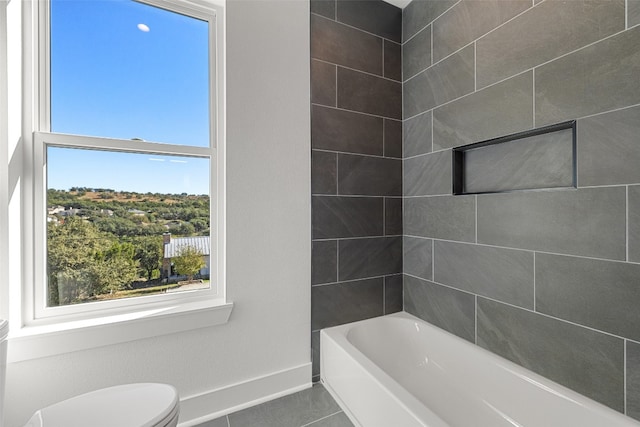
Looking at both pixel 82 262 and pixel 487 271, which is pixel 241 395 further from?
pixel 487 271

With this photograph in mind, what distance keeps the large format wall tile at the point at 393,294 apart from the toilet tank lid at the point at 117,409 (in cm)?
151

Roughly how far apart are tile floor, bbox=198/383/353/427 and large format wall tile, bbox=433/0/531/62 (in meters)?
2.33

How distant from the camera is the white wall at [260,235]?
5.17 feet

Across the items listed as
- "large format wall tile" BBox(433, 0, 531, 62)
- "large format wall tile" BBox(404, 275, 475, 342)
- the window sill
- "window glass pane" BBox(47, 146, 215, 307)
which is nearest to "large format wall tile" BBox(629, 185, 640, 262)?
"large format wall tile" BBox(404, 275, 475, 342)

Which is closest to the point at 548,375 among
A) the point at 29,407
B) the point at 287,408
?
the point at 287,408

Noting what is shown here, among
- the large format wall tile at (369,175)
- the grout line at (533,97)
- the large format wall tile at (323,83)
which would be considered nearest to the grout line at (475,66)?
the grout line at (533,97)

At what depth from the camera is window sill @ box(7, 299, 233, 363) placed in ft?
4.09

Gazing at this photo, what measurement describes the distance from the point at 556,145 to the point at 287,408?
201 centimetres

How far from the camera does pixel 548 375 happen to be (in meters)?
1.35

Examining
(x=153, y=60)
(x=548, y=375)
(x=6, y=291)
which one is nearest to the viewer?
(x=6, y=291)

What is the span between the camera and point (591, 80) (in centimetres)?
118

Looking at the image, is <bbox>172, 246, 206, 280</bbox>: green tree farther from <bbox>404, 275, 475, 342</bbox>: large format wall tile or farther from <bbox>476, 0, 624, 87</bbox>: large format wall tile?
<bbox>476, 0, 624, 87</bbox>: large format wall tile

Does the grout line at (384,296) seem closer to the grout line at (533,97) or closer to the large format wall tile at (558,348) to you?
the large format wall tile at (558,348)

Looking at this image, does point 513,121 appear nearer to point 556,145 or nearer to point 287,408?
point 556,145
